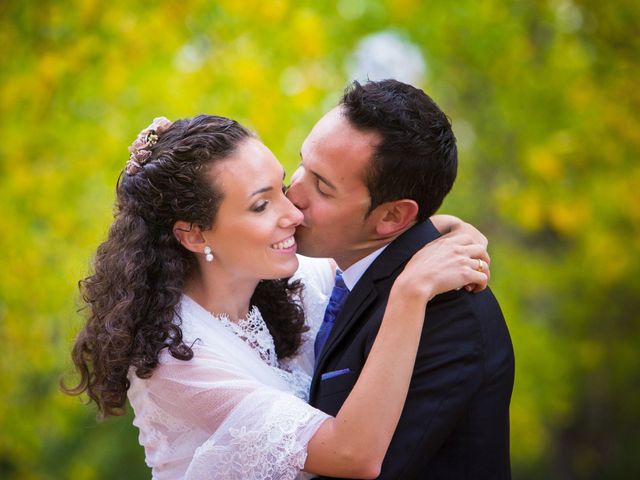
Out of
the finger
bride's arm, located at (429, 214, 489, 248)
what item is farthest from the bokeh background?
the finger

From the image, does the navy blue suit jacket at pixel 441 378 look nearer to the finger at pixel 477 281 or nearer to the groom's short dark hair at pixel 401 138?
the finger at pixel 477 281

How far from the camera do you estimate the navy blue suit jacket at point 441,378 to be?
9.04 feet

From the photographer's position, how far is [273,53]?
7879 mm

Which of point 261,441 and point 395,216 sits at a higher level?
point 395,216

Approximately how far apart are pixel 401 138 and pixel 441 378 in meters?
0.88

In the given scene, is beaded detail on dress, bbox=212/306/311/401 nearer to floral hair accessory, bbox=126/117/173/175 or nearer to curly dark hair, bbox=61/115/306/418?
curly dark hair, bbox=61/115/306/418

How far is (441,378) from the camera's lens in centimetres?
278

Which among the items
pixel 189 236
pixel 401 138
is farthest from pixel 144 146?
pixel 401 138

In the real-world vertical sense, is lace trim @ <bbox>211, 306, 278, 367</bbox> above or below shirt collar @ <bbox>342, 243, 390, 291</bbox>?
below

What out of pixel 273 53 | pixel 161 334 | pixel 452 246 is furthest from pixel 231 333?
pixel 273 53

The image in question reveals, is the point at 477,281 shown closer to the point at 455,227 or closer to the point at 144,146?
the point at 455,227

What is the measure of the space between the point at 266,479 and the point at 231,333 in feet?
2.13

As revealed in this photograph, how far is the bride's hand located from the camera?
2.79 metres

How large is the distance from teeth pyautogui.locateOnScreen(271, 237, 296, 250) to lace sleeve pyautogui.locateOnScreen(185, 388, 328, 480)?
56cm
